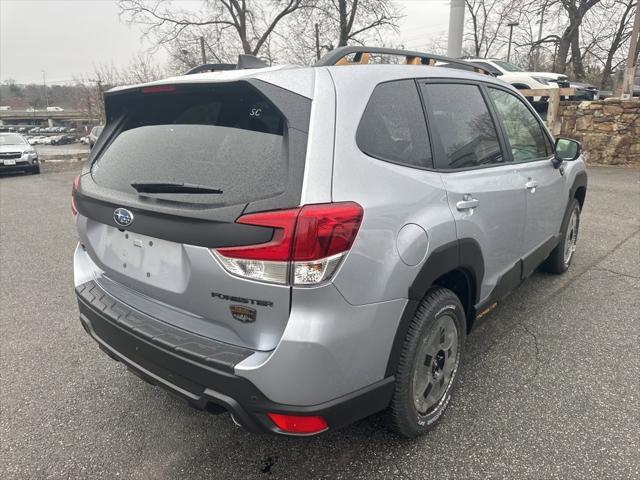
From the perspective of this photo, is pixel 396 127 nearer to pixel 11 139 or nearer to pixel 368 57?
pixel 368 57

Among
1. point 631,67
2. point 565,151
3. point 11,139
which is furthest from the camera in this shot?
point 11,139

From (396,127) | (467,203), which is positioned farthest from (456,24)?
(396,127)

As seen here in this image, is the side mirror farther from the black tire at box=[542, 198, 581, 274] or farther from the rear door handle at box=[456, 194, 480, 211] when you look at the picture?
the rear door handle at box=[456, 194, 480, 211]

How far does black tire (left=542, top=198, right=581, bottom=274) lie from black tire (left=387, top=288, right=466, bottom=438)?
7.20 feet

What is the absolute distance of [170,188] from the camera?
188 centimetres

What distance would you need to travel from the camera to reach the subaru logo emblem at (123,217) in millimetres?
1975

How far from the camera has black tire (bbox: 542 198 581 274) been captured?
13.4 feet

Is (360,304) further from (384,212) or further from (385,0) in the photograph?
(385,0)

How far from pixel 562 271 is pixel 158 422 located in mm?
3821

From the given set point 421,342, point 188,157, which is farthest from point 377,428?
point 188,157

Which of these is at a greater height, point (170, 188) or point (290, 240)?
point (170, 188)

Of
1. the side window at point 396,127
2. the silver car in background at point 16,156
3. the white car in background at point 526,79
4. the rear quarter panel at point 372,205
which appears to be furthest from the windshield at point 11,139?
the rear quarter panel at point 372,205

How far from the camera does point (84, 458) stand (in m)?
2.24

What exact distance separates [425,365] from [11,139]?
1776 cm
